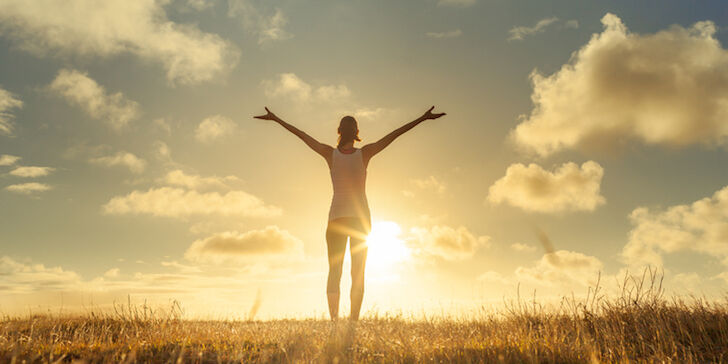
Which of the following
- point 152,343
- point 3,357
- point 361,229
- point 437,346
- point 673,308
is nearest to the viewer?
point 3,357

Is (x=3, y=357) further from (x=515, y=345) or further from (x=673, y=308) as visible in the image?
(x=673, y=308)

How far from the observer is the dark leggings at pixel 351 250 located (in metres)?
8.66

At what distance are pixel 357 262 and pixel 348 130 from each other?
2.48 metres

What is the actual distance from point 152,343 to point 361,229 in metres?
3.83

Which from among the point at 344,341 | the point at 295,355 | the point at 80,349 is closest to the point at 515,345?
the point at 344,341

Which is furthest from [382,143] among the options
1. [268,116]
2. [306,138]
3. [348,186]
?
[268,116]

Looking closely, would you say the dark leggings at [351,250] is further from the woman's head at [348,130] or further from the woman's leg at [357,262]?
the woman's head at [348,130]

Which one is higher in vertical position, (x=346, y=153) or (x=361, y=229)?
(x=346, y=153)

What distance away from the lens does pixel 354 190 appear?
8.72m

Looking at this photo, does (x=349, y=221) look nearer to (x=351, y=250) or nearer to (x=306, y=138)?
(x=351, y=250)

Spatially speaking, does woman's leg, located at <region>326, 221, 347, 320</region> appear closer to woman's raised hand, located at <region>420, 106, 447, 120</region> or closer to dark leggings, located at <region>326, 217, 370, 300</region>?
dark leggings, located at <region>326, 217, 370, 300</region>

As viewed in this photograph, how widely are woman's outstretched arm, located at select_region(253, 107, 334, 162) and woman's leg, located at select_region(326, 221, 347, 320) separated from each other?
1385mm

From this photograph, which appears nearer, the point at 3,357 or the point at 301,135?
the point at 3,357

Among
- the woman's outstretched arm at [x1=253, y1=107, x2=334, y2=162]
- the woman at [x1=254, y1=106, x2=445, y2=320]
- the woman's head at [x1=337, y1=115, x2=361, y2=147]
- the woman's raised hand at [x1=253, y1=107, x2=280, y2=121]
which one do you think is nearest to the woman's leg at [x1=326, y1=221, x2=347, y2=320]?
the woman at [x1=254, y1=106, x2=445, y2=320]
